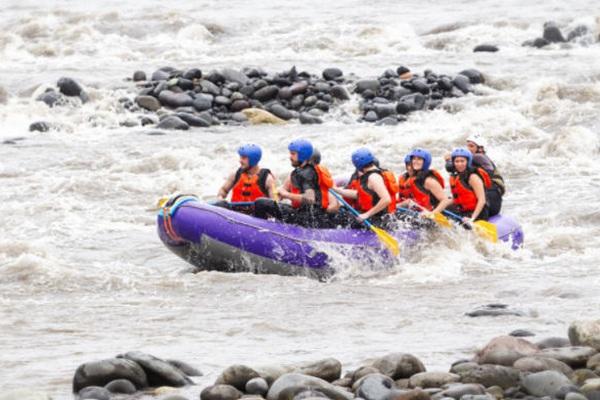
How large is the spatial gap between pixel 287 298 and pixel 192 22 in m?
21.3

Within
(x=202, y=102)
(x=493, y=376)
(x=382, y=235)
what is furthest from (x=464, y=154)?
(x=202, y=102)

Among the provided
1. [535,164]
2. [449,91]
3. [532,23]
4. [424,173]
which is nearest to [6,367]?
[424,173]

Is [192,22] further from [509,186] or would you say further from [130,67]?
[509,186]

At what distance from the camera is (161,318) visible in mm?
9641

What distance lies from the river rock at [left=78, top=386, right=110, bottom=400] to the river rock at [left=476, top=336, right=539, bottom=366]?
2.18 meters

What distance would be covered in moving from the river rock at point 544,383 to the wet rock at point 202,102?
47.9 ft

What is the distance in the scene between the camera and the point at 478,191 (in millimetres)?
12312

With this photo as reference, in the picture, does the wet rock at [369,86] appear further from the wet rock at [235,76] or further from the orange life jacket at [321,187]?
the orange life jacket at [321,187]

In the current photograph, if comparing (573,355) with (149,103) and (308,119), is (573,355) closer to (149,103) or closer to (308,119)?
(308,119)

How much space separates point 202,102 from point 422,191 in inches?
362

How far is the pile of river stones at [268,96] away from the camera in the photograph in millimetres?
20234

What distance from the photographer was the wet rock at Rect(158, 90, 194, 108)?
20875 mm

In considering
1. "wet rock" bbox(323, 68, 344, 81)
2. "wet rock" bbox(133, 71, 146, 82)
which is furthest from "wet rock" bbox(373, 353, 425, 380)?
"wet rock" bbox(133, 71, 146, 82)

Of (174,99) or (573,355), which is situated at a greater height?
(573,355)
